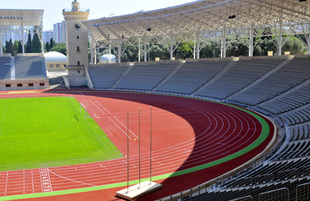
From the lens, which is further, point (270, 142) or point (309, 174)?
point (270, 142)

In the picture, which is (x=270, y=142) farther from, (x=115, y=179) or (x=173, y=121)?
(x=115, y=179)

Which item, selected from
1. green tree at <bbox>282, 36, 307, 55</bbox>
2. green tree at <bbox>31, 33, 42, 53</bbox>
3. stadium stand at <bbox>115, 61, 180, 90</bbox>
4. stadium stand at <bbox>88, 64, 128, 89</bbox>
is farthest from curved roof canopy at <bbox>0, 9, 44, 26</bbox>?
green tree at <bbox>282, 36, 307, 55</bbox>

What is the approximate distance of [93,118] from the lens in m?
33.8

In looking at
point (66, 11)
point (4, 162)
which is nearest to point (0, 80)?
point (66, 11)

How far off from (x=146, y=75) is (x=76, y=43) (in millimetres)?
17282

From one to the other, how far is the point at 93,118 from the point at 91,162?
14.1m

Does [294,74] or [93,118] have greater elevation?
[294,74]

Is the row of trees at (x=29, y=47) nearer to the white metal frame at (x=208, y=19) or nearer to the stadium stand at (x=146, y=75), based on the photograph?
the white metal frame at (x=208, y=19)

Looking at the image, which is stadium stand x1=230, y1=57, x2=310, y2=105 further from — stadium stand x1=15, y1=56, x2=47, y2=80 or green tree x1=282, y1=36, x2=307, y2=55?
stadium stand x1=15, y1=56, x2=47, y2=80

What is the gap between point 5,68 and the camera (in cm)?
6494

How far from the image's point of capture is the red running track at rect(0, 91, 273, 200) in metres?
16.6

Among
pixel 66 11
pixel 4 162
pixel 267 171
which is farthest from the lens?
pixel 66 11

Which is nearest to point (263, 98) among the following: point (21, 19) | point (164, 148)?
point (164, 148)

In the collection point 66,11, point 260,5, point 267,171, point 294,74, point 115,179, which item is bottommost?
point 115,179
